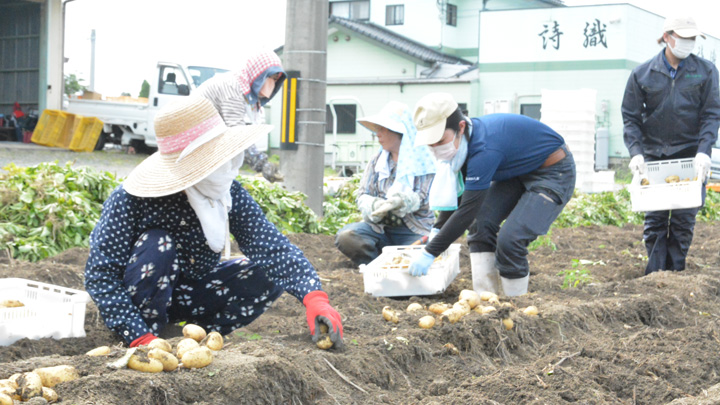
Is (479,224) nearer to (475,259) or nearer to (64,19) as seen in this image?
(475,259)

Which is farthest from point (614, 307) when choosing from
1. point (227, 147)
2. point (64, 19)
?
point (64, 19)

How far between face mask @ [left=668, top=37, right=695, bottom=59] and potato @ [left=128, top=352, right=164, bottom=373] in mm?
4435

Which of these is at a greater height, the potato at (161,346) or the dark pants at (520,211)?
the dark pants at (520,211)

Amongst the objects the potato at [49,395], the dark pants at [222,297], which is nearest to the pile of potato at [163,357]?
the potato at [49,395]

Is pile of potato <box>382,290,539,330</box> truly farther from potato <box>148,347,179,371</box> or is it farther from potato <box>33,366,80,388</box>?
potato <box>33,366,80,388</box>

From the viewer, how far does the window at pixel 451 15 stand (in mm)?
28392

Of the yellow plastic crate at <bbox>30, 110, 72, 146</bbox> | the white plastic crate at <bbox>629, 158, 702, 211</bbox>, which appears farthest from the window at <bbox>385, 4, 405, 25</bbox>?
the white plastic crate at <bbox>629, 158, 702, 211</bbox>

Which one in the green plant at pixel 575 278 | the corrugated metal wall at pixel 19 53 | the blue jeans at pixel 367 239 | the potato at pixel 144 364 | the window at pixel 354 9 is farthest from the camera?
the window at pixel 354 9

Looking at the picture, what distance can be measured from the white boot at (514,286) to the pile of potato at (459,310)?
45 cm

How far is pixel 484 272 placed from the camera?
4.86 metres

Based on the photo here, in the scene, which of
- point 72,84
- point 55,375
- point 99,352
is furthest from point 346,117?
point 55,375

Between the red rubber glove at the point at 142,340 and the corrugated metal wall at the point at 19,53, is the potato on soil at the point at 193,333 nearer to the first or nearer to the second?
the red rubber glove at the point at 142,340

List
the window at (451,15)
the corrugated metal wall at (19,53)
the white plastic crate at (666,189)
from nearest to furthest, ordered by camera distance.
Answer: the white plastic crate at (666,189), the corrugated metal wall at (19,53), the window at (451,15)

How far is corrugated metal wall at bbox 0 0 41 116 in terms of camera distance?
16.7 m
